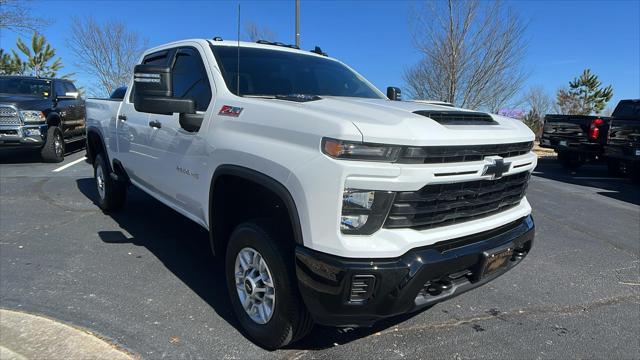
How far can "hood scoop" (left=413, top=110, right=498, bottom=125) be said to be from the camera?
8.74ft

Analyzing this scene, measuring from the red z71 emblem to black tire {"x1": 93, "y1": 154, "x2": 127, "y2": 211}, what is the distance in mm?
3261

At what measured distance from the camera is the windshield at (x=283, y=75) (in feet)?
11.4

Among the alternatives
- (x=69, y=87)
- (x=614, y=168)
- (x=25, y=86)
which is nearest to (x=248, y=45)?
(x=25, y=86)

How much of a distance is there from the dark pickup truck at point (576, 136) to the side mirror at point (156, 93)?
38.7 feet

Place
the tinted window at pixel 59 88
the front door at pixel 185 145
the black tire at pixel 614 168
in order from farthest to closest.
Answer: the black tire at pixel 614 168 → the tinted window at pixel 59 88 → the front door at pixel 185 145

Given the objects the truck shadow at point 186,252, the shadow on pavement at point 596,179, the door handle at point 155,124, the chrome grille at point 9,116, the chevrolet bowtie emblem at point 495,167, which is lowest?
the truck shadow at point 186,252

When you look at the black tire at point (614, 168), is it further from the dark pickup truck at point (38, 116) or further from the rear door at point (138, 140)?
the dark pickup truck at point (38, 116)

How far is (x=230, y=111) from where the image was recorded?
3.05 meters

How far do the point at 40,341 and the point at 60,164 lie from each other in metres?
8.44

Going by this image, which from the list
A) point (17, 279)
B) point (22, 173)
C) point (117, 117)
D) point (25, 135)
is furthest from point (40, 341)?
point (25, 135)

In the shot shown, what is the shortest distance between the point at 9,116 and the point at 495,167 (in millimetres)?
10066

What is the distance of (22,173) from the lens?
8828 mm

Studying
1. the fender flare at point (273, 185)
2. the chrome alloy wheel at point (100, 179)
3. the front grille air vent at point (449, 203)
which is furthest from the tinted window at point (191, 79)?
the chrome alloy wheel at point (100, 179)


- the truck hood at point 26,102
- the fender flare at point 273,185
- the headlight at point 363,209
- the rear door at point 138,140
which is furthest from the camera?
the truck hood at point 26,102
